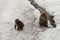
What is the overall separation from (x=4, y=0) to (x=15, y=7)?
1.59 m

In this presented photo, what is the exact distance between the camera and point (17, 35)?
7.94 m

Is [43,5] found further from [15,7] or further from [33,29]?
[33,29]

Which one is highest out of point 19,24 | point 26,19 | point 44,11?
point 44,11

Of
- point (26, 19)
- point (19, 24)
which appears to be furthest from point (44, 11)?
point (19, 24)

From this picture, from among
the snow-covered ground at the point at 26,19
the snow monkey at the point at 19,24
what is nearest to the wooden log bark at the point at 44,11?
the snow-covered ground at the point at 26,19

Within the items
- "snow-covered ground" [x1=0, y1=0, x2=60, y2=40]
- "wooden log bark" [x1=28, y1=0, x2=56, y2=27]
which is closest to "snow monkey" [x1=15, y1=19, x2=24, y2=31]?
"snow-covered ground" [x1=0, y1=0, x2=60, y2=40]

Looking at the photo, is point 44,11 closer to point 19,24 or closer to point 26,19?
point 26,19

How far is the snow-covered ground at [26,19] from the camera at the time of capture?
25.5 feet

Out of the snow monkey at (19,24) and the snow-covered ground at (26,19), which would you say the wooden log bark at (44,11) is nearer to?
the snow-covered ground at (26,19)

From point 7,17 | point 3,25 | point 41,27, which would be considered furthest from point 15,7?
point 41,27

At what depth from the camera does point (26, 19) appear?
29.8ft

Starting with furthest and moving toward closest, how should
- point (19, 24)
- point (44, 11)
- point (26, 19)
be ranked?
point (44, 11) → point (26, 19) → point (19, 24)

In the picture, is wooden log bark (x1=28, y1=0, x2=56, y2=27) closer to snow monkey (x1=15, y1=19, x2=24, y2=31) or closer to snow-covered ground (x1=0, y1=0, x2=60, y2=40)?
snow-covered ground (x1=0, y1=0, x2=60, y2=40)

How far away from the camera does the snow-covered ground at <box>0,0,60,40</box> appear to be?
7773mm
